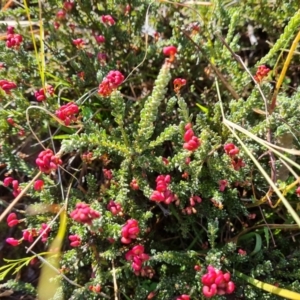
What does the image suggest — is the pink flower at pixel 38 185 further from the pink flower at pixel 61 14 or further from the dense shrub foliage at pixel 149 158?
the pink flower at pixel 61 14

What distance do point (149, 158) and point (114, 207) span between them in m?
0.21

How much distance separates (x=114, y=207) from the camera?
1.75 m

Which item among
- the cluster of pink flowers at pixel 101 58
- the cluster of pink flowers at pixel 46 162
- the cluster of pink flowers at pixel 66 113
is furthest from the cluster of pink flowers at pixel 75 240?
the cluster of pink flowers at pixel 101 58

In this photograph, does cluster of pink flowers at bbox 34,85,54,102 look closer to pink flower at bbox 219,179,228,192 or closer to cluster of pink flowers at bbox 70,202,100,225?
cluster of pink flowers at bbox 70,202,100,225

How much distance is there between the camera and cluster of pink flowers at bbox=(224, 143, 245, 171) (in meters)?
1.71

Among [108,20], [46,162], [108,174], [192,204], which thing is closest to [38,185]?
[46,162]

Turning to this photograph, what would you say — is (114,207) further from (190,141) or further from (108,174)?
(190,141)

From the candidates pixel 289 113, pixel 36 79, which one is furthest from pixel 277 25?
pixel 36 79

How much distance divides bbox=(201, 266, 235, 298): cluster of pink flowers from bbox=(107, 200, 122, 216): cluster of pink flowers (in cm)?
37

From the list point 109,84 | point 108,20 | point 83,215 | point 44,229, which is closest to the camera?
point 83,215

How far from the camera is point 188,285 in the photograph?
1.76 meters

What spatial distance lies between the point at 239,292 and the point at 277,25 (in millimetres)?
1186

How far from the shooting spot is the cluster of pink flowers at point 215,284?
156cm

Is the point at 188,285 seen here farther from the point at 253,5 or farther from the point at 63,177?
the point at 253,5
